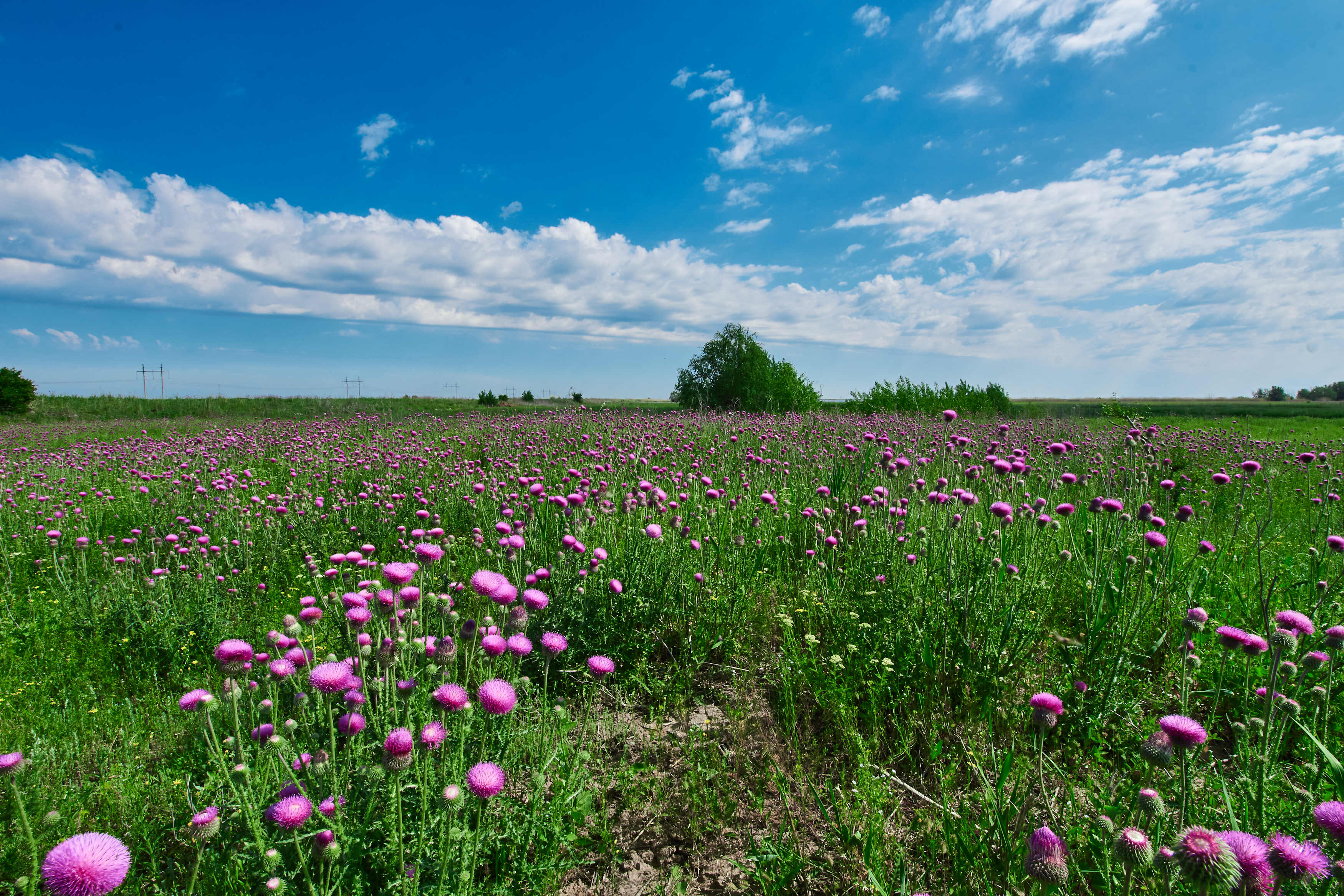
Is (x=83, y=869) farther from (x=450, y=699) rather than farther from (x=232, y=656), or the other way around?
(x=450, y=699)

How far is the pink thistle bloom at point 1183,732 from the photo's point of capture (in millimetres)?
1477

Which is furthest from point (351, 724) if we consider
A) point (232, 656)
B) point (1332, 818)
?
point (1332, 818)

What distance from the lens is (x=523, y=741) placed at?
256 centimetres

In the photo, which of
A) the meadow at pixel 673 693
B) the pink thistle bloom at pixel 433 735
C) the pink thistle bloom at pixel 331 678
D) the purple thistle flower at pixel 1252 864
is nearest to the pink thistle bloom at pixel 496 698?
the meadow at pixel 673 693

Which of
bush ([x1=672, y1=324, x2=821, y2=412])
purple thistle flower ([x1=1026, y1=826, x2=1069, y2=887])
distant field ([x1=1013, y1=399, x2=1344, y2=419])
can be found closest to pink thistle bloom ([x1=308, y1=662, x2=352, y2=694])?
purple thistle flower ([x1=1026, y1=826, x2=1069, y2=887])

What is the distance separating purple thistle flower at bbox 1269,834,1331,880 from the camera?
45.8 inches

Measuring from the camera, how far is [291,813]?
1.48 m

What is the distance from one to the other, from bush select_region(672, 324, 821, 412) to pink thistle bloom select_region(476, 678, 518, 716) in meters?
24.4

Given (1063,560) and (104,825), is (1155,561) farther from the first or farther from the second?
(104,825)

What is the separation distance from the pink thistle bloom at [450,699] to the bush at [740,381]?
24.4 meters

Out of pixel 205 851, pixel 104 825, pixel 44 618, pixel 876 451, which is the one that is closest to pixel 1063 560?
pixel 876 451

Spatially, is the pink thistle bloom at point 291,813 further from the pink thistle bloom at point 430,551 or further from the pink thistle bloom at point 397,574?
the pink thistle bloom at point 430,551

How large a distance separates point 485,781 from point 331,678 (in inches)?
23.7

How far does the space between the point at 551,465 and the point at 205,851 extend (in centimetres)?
505
